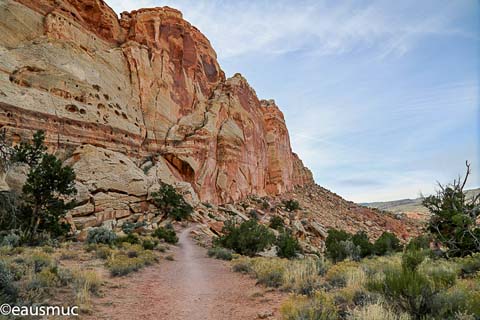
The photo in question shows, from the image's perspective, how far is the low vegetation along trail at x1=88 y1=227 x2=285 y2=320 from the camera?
641 cm

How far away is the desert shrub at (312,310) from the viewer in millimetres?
4672

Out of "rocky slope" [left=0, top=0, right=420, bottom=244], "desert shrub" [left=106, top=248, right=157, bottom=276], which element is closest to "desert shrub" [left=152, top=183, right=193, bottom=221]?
"rocky slope" [left=0, top=0, right=420, bottom=244]

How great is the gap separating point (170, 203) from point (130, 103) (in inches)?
577

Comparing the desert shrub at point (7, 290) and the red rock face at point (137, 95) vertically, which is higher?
the red rock face at point (137, 95)

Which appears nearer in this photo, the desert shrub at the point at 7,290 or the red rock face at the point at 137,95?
the desert shrub at the point at 7,290

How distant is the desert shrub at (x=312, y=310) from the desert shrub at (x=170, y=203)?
25.6 metres

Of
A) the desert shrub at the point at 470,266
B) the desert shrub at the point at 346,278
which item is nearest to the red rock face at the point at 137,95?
the desert shrub at the point at 346,278

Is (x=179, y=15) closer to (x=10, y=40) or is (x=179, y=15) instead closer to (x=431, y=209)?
(x=10, y=40)

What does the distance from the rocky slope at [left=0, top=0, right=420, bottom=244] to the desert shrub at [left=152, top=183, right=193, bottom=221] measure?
1.09 meters

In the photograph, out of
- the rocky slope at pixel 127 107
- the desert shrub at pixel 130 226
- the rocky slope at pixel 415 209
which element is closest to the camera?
the desert shrub at pixel 130 226

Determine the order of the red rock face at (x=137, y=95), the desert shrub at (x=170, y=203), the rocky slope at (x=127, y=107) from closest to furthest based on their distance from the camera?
the rocky slope at (x=127, y=107)
the red rock face at (x=137, y=95)
the desert shrub at (x=170, y=203)

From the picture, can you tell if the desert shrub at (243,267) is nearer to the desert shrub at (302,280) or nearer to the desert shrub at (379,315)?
the desert shrub at (302,280)

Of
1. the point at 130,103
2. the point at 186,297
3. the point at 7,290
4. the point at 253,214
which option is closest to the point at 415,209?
the point at 253,214

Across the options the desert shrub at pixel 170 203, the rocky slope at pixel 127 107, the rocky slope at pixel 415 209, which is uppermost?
the rocky slope at pixel 127 107
